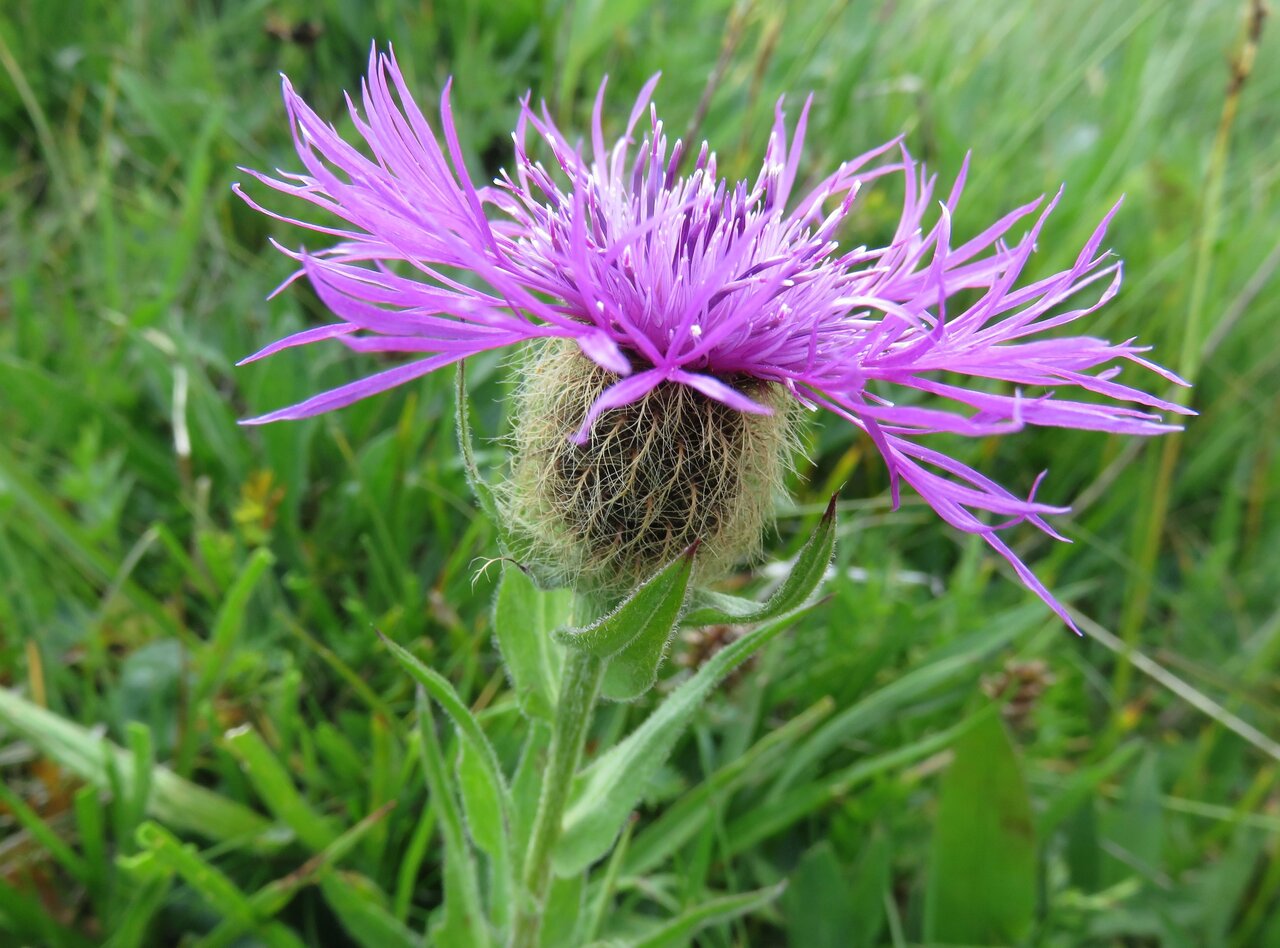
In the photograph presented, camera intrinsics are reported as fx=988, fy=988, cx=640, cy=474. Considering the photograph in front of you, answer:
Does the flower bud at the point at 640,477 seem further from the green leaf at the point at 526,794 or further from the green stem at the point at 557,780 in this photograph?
the green leaf at the point at 526,794

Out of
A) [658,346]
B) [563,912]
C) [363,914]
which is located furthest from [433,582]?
[658,346]

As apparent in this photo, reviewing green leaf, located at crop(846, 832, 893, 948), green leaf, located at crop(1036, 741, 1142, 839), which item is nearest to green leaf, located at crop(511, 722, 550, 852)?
green leaf, located at crop(846, 832, 893, 948)

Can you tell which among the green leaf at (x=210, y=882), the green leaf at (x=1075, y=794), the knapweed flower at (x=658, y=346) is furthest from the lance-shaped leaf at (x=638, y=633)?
the green leaf at (x=1075, y=794)

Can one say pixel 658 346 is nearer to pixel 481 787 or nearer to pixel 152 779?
pixel 481 787

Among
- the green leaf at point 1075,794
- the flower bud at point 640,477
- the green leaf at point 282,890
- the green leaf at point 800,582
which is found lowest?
the green leaf at point 1075,794

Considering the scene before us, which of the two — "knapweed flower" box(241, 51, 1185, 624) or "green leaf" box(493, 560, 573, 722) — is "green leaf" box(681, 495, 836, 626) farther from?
"green leaf" box(493, 560, 573, 722)
